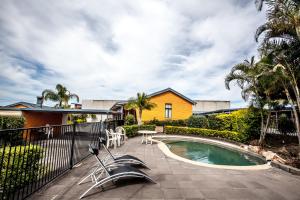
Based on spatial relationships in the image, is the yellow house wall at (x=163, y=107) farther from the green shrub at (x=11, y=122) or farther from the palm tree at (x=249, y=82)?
the green shrub at (x=11, y=122)

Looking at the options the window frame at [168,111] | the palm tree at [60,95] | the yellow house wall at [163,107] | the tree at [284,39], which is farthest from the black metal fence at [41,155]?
the palm tree at [60,95]

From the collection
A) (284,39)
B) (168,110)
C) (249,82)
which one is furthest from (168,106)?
(284,39)

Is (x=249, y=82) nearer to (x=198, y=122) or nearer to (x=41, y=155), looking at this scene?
(x=198, y=122)

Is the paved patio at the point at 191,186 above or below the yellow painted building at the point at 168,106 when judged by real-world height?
below

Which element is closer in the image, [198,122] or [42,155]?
[42,155]

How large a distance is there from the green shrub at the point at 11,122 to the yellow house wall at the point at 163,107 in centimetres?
1355

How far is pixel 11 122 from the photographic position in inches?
519

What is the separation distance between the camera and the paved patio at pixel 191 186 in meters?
3.52

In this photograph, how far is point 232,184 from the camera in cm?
431

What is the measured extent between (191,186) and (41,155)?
13.8 ft

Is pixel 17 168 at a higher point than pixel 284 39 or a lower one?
lower

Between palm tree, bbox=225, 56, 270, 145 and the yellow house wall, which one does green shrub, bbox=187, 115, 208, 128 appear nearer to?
the yellow house wall

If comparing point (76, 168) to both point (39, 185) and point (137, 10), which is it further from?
point (137, 10)

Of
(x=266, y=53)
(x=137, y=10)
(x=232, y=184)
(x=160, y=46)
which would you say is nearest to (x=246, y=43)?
(x=266, y=53)
